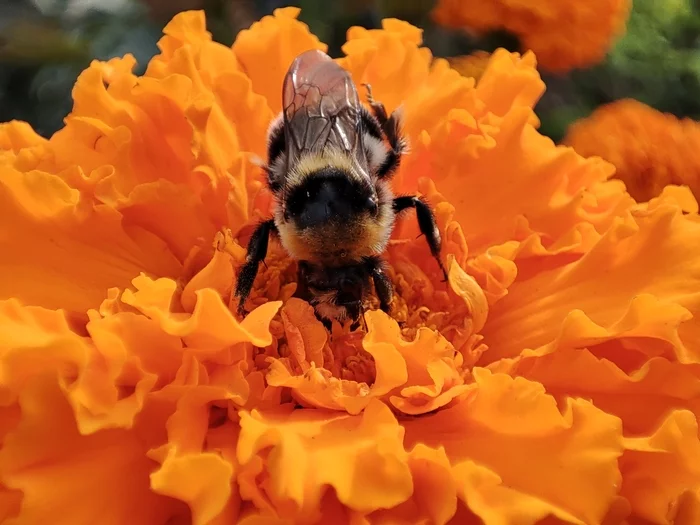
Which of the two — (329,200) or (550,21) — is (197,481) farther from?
(550,21)

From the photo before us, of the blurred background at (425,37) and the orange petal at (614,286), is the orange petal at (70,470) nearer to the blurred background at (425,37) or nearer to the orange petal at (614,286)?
the orange petal at (614,286)

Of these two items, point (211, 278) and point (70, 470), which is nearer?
point (70, 470)

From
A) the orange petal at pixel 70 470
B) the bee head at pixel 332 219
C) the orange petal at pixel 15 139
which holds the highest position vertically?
the orange petal at pixel 15 139

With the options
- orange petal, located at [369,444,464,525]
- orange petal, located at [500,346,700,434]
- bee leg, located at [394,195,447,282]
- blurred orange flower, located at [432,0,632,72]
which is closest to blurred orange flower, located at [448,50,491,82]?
blurred orange flower, located at [432,0,632,72]

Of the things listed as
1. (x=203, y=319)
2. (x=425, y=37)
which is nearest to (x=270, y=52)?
(x=203, y=319)

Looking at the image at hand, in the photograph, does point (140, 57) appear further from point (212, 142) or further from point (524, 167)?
point (524, 167)

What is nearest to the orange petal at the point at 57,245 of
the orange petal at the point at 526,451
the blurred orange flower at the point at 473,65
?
the orange petal at the point at 526,451

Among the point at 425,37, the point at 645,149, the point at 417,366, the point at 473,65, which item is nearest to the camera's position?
the point at 417,366

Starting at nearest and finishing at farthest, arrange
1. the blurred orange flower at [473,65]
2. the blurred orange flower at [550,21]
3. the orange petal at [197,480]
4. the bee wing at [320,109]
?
the orange petal at [197,480]
the bee wing at [320,109]
the blurred orange flower at [473,65]
the blurred orange flower at [550,21]
